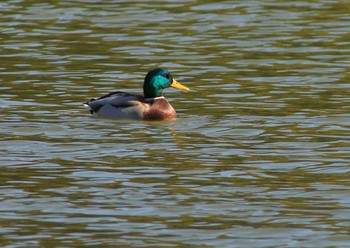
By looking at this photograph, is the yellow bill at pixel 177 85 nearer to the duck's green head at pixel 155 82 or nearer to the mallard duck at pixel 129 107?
the duck's green head at pixel 155 82

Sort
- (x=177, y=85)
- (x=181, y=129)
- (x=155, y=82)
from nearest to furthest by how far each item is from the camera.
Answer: (x=181, y=129) < (x=155, y=82) < (x=177, y=85)

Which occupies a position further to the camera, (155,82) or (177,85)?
(177,85)

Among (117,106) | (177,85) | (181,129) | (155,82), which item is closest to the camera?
(181,129)

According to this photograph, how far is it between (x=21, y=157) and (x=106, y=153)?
0.92 meters

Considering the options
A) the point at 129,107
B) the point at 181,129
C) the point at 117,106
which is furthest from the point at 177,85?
the point at 181,129

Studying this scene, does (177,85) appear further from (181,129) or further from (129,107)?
(181,129)

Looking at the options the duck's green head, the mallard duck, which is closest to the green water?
the mallard duck

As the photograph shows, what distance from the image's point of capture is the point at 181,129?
16031 millimetres

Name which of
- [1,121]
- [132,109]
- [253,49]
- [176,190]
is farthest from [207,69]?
[176,190]

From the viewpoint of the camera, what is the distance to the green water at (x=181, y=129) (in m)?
11.2

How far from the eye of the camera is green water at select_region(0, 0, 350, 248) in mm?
11172

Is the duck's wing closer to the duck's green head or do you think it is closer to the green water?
the green water

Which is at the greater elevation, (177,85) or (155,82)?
(155,82)

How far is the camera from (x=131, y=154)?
14266 millimetres
